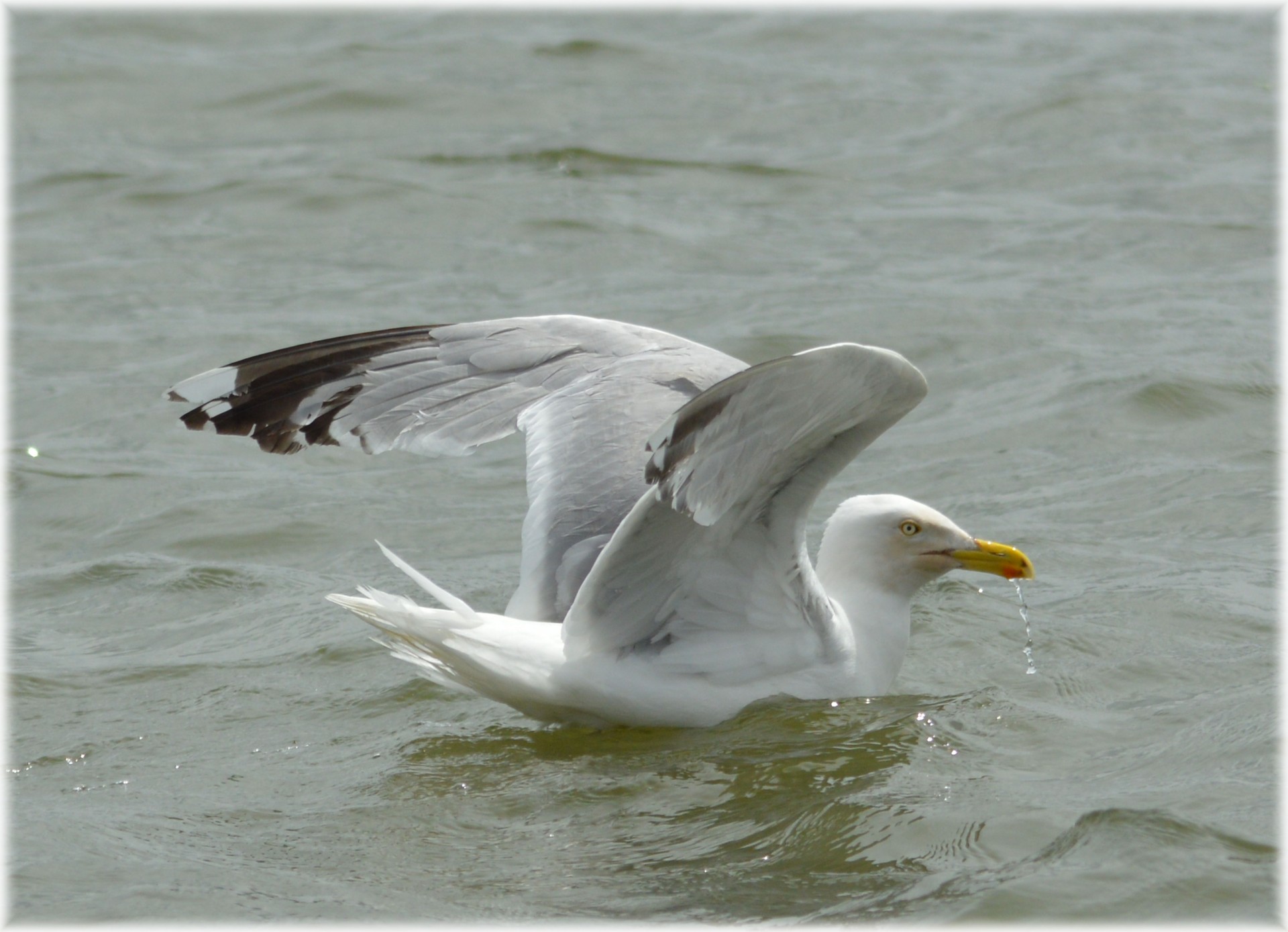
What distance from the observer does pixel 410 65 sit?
1430 cm

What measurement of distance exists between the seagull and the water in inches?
8.1

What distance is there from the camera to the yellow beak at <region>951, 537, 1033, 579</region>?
5.36 metres

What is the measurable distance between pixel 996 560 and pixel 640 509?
1503mm

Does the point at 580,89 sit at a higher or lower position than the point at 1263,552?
higher

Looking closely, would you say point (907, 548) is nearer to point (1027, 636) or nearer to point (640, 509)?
point (1027, 636)

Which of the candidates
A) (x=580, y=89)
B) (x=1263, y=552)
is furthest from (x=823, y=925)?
(x=580, y=89)

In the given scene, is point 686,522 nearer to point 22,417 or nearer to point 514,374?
point 514,374

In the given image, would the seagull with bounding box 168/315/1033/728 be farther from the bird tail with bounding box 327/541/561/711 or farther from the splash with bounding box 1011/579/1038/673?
the splash with bounding box 1011/579/1038/673

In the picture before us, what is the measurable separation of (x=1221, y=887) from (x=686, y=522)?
5.26 ft

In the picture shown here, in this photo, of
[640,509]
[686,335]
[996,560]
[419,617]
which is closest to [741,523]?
[640,509]

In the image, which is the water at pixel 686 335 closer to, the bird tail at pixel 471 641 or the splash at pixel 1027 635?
the splash at pixel 1027 635

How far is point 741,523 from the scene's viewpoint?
467 centimetres

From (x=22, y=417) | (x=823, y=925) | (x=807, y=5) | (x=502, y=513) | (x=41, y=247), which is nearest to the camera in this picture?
(x=823, y=925)

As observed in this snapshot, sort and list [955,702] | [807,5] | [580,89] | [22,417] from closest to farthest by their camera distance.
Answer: [955,702]
[22,417]
[580,89]
[807,5]
